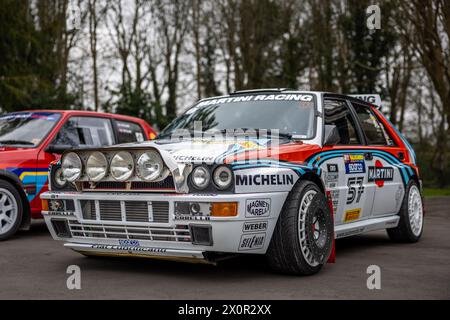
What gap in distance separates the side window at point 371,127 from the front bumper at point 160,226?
228 centimetres

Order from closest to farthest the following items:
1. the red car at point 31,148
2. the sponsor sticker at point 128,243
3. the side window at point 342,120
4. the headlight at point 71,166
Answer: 1. the sponsor sticker at point 128,243
2. the headlight at point 71,166
3. the side window at point 342,120
4. the red car at point 31,148

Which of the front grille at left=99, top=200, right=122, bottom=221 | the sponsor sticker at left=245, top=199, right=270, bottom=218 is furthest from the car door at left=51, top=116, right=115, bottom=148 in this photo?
the sponsor sticker at left=245, top=199, right=270, bottom=218

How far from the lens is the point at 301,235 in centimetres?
484

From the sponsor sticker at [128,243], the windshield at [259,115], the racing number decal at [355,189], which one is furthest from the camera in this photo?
the racing number decal at [355,189]

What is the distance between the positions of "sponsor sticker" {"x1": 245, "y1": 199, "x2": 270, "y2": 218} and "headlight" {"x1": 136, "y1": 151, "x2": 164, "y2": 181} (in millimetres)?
733

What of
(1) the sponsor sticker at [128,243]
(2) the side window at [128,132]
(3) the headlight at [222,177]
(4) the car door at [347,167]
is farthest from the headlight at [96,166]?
(2) the side window at [128,132]

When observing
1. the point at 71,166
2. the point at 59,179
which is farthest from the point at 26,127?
the point at 71,166

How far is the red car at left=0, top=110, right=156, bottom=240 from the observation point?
7.42m

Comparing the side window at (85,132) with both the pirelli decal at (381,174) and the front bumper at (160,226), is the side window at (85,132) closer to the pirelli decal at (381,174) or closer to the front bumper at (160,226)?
the front bumper at (160,226)

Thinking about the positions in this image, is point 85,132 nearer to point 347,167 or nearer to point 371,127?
point 371,127

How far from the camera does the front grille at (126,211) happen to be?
181 inches

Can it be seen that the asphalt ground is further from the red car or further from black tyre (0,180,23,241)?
the red car
